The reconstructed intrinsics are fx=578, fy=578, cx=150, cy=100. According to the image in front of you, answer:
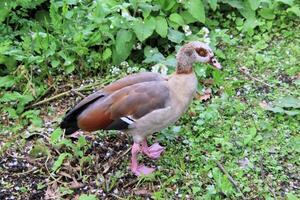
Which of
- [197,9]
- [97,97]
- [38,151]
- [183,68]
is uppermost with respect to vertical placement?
[183,68]

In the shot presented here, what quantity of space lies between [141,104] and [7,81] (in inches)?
62.8

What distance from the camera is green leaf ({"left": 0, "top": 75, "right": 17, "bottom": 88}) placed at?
5.05m

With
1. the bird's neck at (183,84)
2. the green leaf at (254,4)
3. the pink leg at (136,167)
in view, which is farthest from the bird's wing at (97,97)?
the green leaf at (254,4)

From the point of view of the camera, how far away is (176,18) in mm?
5453

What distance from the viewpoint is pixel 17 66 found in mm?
5344

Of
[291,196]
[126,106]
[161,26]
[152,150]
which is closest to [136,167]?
[152,150]

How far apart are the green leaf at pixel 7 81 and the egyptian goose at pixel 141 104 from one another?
104cm

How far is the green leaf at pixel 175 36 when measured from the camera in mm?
5375

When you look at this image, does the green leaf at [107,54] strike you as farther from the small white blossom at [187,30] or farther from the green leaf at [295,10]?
the green leaf at [295,10]

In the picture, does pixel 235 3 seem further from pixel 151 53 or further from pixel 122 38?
pixel 122 38

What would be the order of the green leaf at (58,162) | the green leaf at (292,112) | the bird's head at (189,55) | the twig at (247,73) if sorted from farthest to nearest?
the twig at (247,73)
the green leaf at (292,112)
the green leaf at (58,162)
the bird's head at (189,55)

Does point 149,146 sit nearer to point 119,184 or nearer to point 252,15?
point 119,184

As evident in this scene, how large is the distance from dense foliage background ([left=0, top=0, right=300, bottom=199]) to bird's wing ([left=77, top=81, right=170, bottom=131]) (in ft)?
1.38

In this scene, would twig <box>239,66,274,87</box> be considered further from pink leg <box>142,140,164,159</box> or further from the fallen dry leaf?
pink leg <box>142,140,164,159</box>
